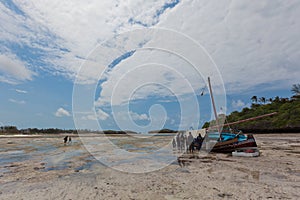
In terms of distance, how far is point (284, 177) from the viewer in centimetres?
791

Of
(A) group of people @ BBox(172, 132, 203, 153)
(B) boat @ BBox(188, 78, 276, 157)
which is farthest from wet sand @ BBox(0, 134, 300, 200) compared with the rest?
(A) group of people @ BBox(172, 132, 203, 153)

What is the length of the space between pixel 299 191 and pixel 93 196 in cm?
704

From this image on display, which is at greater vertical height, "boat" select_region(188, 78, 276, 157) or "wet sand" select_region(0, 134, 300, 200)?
"boat" select_region(188, 78, 276, 157)

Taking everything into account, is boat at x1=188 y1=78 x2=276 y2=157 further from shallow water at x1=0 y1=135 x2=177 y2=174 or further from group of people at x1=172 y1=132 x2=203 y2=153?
shallow water at x1=0 y1=135 x2=177 y2=174

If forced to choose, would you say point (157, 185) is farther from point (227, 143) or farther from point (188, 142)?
point (188, 142)

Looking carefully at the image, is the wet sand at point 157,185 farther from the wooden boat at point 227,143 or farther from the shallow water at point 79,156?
the wooden boat at point 227,143

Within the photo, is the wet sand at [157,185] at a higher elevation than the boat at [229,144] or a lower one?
lower

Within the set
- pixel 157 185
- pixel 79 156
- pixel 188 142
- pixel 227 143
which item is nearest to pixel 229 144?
pixel 227 143

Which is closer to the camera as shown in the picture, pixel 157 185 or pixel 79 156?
pixel 157 185

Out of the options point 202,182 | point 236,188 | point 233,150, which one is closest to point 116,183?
point 202,182

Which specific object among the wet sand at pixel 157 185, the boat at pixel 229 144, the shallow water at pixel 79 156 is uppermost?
the boat at pixel 229 144

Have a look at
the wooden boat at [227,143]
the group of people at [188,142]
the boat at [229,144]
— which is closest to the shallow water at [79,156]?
the group of people at [188,142]

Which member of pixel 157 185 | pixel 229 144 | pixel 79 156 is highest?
pixel 229 144

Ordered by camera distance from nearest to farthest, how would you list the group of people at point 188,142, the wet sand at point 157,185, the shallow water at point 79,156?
the wet sand at point 157,185
the shallow water at point 79,156
the group of people at point 188,142
